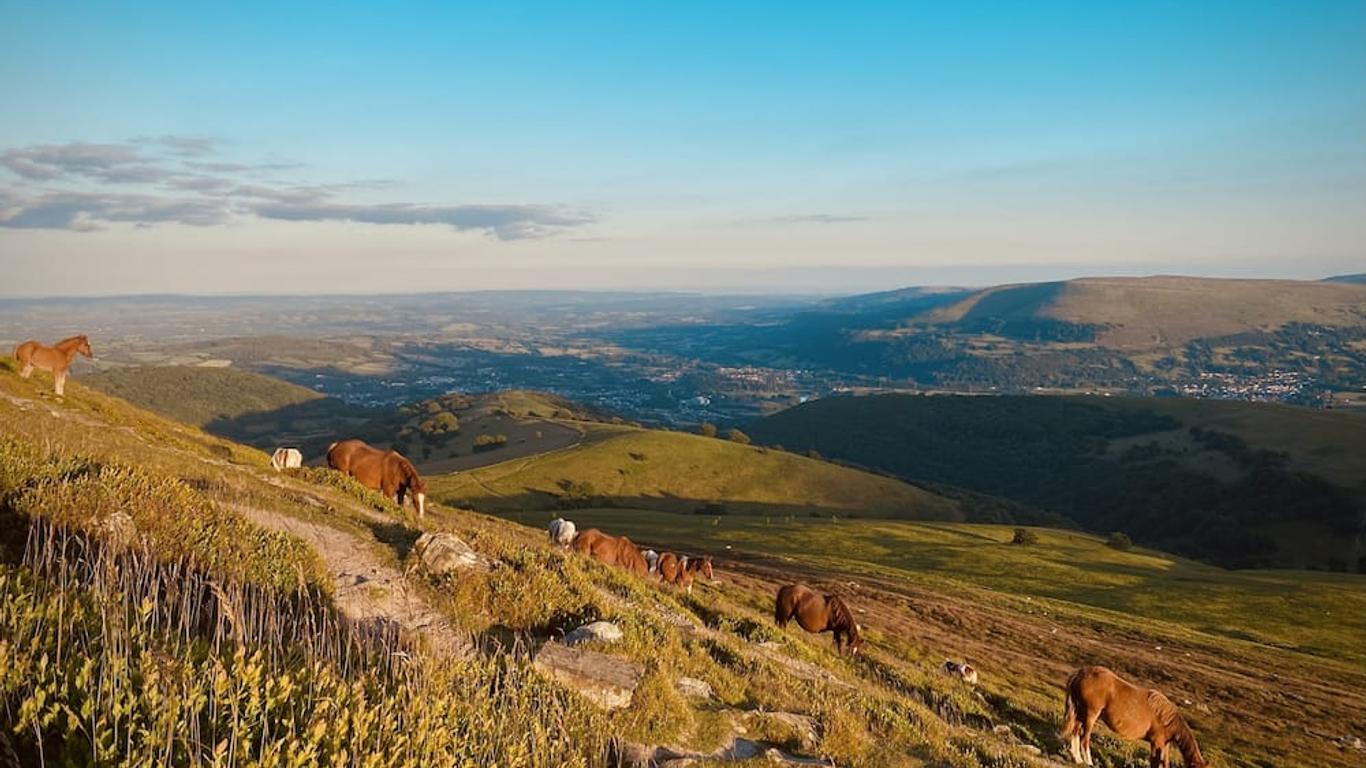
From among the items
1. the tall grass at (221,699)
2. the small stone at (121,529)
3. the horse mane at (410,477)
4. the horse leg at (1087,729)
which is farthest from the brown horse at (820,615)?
the small stone at (121,529)

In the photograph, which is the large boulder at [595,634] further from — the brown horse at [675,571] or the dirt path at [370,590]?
the brown horse at [675,571]

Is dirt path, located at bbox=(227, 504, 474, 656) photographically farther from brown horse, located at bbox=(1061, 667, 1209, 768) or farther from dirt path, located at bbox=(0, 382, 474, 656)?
brown horse, located at bbox=(1061, 667, 1209, 768)

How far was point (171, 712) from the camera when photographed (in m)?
4.35

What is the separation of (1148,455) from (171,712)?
228687mm

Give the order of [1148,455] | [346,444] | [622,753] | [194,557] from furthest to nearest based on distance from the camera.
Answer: [1148,455] → [346,444] → [194,557] → [622,753]

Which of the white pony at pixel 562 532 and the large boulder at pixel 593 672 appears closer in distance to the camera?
the large boulder at pixel 593 672

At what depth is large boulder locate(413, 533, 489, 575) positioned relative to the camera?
40.5 feet

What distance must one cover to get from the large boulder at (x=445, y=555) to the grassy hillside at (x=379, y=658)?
27cm

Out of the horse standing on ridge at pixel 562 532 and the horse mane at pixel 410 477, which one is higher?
the horse mane at pixel 410 477

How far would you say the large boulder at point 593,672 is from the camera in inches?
352

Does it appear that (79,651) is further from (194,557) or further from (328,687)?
(194,557)

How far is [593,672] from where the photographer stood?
30.4 ft

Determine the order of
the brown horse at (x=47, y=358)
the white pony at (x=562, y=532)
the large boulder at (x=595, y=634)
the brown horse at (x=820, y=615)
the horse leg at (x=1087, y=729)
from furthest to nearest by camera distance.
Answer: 1. the brown horse at (x=47, y=358)
2. the white pony at (x=562, y=532)
3. the brown horse at (x=820, y=615)
4. the horse leg at (x=1087, y=729)
5. the large boulder at (x=595, y=634)

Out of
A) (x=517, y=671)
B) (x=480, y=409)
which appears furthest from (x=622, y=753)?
(x=480, y=409)
